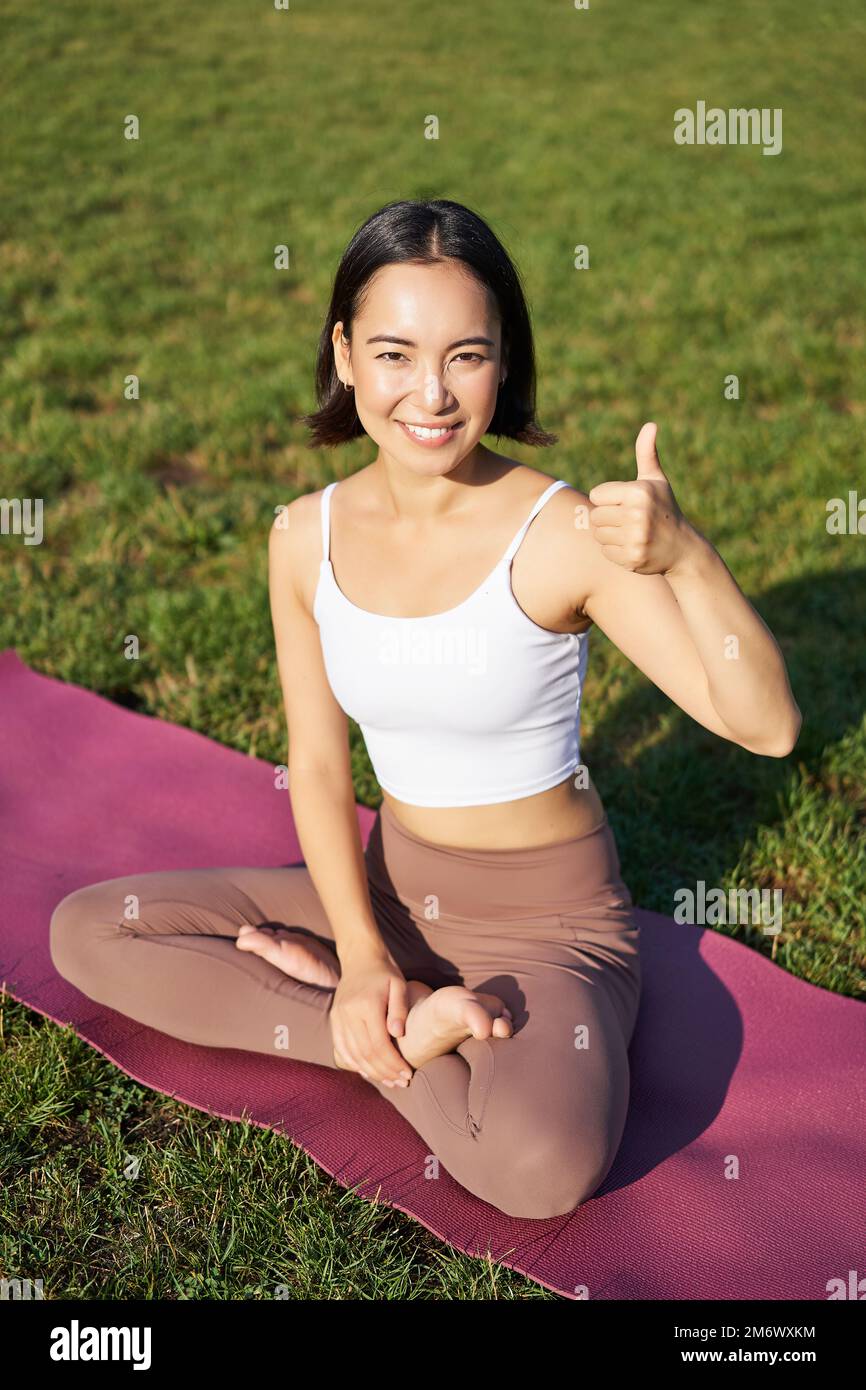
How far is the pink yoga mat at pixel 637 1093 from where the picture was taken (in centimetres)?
233

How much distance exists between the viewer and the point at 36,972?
2924 millimetres

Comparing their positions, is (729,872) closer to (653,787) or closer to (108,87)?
(653,787)

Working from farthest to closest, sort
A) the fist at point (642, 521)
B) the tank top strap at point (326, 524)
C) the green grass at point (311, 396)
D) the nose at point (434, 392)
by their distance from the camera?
1. the tank top strap at point (326, 524)
2. the green grass at point (311, 396)
3. the nose at point (434, 392)
4. the fist at point (642, 521)

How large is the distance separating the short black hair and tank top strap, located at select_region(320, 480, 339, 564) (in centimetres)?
16

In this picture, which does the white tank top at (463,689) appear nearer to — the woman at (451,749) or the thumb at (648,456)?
the woman at (451,749)

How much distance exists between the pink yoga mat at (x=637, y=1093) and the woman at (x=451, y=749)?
0.30ft

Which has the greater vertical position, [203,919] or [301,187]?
→ [301,187]

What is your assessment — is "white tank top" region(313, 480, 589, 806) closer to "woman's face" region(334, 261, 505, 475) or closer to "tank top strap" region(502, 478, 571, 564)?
"tank top strap" region(502, 478, 571, 564)

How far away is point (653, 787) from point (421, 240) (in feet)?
6.23

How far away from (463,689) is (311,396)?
3.90 m

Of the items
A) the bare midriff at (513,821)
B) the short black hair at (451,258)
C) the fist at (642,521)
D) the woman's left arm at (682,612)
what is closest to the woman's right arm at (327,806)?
the bare midriff at (513,821)

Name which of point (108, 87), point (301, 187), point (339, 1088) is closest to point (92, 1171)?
point (339, 1088)

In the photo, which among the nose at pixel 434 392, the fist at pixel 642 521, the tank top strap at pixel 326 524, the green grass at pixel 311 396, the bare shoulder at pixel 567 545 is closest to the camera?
the fist at pixel 642 521

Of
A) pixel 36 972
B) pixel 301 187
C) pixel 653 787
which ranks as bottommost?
pixel 36 972
